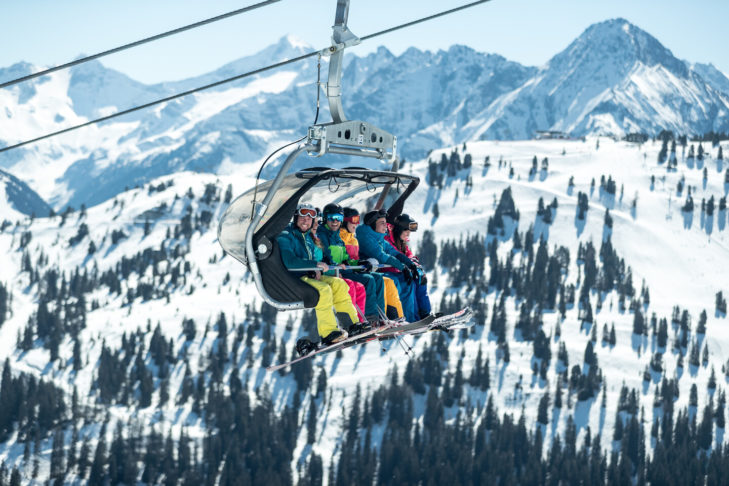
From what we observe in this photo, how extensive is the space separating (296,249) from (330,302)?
1188mm

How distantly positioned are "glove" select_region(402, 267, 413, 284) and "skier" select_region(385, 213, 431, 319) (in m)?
0.15

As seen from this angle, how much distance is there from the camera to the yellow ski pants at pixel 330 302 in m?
18.8

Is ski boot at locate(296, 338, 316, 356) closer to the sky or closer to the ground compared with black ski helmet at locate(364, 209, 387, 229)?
closer to the ground

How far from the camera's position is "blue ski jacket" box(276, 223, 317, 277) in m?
18.2

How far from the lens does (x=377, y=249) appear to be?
66.4 ft

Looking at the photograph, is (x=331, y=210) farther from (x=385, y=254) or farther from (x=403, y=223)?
(x=403, y=223)

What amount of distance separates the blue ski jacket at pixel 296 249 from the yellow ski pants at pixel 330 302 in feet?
1.26

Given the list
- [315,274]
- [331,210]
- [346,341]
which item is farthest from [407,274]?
[346,341]

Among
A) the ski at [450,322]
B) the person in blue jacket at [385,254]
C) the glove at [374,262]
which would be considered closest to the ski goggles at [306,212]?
the glove at [374,262]

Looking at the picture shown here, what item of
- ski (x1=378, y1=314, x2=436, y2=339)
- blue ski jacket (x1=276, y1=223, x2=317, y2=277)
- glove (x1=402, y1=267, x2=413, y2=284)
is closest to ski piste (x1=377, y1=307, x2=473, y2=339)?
ski (x1=378, y1=314, x2=436, y2=339)

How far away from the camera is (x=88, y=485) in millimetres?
190750

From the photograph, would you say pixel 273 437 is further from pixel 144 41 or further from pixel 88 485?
pixel 144 41

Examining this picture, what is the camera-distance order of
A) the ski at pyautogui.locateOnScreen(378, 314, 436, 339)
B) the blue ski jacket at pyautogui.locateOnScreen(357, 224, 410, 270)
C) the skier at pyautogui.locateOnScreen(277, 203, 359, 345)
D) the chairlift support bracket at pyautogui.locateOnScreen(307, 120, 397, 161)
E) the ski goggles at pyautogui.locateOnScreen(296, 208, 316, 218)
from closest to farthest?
1. the chairlift support bracket at pyautogui.locateOnScreen(307, 120, 397, 161)
2. the skier at pyautogui.locateOnScreen(277, 203, 359, 345)
3. the ski at pyautogui.locateOnScreen(378, 314, 436, 339)
4. the ski goggles at pyautogui.locateOnScreen(296, 208, 316, 218)
5. the blue ski jacket at pyautogui.locateOnScreen(357, 224, 410, 270)

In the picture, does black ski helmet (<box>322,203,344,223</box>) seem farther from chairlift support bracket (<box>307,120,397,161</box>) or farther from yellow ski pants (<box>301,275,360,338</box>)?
chairlift support bracket (<box>307,120,397,161</box>)
